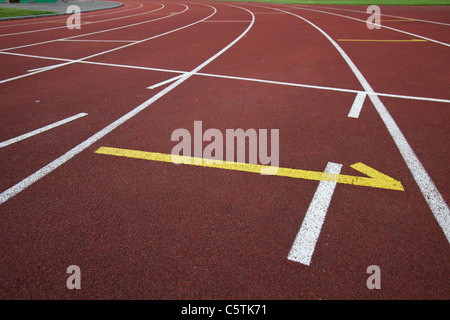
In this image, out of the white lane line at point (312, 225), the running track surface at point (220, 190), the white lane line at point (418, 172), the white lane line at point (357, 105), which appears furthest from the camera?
the white lane line at point (357, 105)

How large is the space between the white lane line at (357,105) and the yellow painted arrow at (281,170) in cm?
143

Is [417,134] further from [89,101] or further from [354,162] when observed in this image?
[89,101]

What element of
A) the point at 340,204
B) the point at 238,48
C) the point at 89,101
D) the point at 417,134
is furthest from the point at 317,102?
the point at 238,48

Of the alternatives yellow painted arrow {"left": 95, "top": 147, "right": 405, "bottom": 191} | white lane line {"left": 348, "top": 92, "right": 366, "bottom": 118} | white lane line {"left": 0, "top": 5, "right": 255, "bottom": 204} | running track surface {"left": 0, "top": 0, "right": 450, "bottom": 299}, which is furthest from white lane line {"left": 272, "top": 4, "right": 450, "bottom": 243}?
white lane line {"left": 0, "top": 5, "right": 255, "bottom": 204}

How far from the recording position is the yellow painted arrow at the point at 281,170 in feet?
9.77

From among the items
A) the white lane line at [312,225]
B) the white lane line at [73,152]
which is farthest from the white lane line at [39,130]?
the white lane line at [312,225]

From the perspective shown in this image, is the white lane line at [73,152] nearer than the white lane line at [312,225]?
No

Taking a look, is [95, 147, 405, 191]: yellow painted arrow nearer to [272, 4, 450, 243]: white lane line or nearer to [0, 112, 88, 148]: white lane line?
[272, 4, 450, 243]: white lane line

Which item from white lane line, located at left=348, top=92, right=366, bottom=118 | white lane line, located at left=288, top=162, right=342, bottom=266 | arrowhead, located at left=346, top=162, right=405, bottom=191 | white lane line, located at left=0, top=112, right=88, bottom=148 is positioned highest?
white lane line, located at left=348, top=92, right=366, bottom=118

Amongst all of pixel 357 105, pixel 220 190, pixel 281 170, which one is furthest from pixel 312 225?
pixel 357 105

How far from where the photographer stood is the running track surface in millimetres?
2127

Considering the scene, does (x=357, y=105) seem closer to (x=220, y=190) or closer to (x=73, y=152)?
(x=220, y=190)

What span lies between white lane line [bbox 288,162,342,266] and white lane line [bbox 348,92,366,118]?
1.69 metres

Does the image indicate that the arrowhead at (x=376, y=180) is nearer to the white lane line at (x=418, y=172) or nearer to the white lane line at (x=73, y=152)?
the white lane line at (x=418, y=172)
